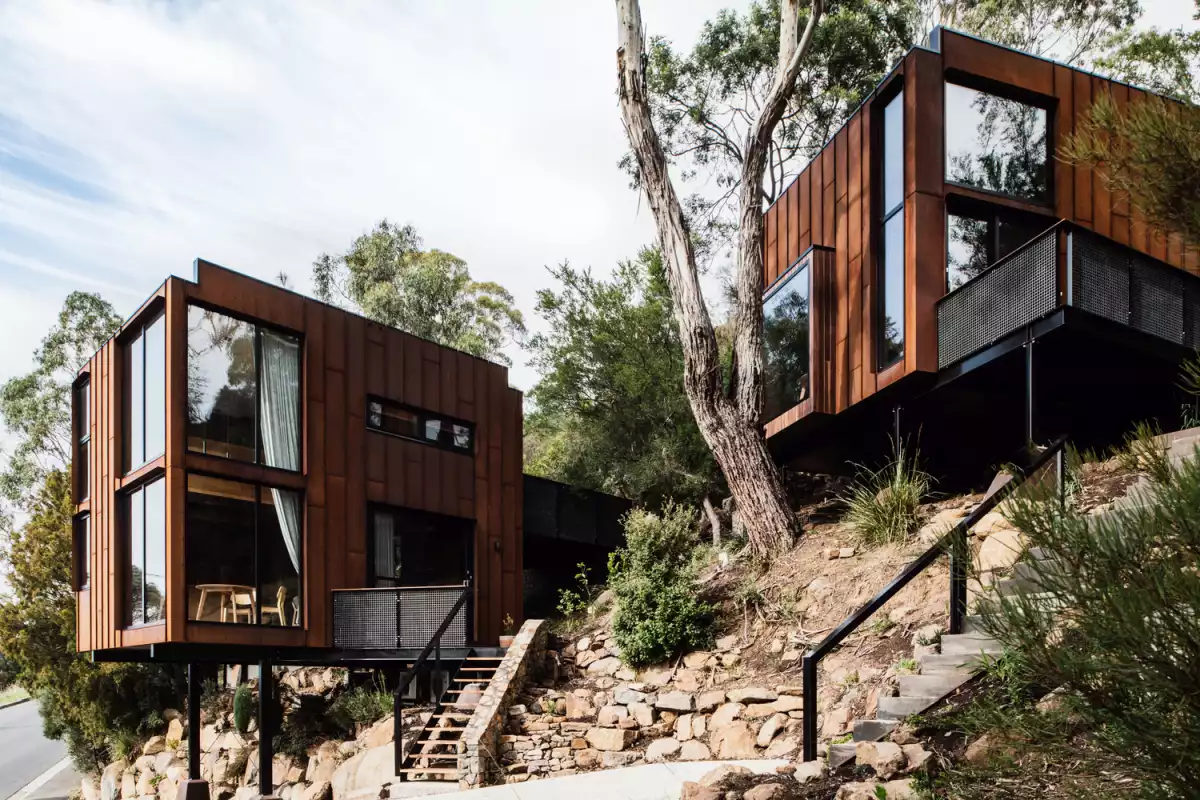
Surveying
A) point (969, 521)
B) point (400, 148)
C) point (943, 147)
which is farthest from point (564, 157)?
point (969, 521)

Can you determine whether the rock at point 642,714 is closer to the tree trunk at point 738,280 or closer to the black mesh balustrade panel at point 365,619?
the tree trunk at point 738,280

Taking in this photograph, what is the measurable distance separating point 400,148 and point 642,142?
12027 millimetres

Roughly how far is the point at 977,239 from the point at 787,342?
127 inches

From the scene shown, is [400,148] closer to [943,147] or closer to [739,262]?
[739,262]

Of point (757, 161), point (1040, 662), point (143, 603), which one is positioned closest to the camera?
point (1040, 662)

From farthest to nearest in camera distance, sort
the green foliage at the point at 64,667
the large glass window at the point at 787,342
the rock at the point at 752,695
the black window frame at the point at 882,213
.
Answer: the green foliage at the point at 64,667, the large glass window at the point at 787,342, the black window frame at the point at 882,213, the rock at the point at 752,695

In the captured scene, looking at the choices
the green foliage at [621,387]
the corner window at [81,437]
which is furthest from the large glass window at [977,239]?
the corner window at [81,437]

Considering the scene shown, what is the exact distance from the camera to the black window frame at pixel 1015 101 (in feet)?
39.1

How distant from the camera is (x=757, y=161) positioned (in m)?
14.5

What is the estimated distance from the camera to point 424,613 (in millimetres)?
13477

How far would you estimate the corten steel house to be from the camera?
34.1 ft

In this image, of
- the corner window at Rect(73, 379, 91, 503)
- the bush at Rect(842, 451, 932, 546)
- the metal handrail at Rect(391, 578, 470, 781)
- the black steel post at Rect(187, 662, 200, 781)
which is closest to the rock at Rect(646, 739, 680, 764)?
the metal handrail at Rect(391, 578, 470, 781)

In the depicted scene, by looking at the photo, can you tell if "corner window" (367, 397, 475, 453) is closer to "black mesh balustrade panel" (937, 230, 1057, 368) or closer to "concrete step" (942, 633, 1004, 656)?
"black mesh balustrade panel" (937, 230, 1057, 368)

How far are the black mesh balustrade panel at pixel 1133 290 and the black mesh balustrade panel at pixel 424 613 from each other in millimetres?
8165
